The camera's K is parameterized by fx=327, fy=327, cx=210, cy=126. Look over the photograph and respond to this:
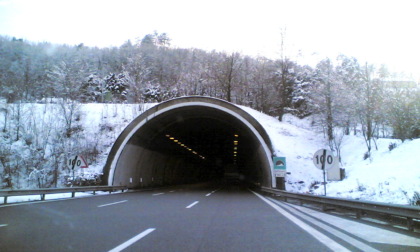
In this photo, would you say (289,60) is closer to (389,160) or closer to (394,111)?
(394,111)

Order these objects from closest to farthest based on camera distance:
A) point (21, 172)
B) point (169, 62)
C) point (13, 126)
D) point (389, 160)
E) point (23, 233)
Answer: point (23, 233), point (389, 160), point (21, 172), point (13, 126), point (169, 62)

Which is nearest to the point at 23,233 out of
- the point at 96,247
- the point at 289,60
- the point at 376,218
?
the point at 96,247

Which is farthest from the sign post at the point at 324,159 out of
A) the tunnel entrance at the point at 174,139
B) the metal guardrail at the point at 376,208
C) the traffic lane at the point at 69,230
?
the tunnel entrance at the point at 174,139

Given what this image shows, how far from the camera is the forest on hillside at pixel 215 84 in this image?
1152 inches

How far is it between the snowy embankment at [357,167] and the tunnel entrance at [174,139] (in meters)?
2.80

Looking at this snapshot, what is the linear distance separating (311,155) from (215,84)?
29214 mm

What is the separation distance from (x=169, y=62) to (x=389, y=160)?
5507 cm

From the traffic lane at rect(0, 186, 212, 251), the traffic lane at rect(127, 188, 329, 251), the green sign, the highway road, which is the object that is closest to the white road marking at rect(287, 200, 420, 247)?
the highway road

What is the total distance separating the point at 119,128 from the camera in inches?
1831

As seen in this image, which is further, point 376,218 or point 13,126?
point 13,126

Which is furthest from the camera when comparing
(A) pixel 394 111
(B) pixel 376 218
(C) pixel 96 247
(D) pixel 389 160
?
(A) pixel 394 111

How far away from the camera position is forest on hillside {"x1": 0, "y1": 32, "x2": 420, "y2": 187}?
29.3 metres

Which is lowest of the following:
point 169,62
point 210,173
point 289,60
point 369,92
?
point 210,173

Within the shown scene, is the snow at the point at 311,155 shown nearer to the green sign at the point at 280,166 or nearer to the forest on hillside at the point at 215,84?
the green sign at the point at 280,166
